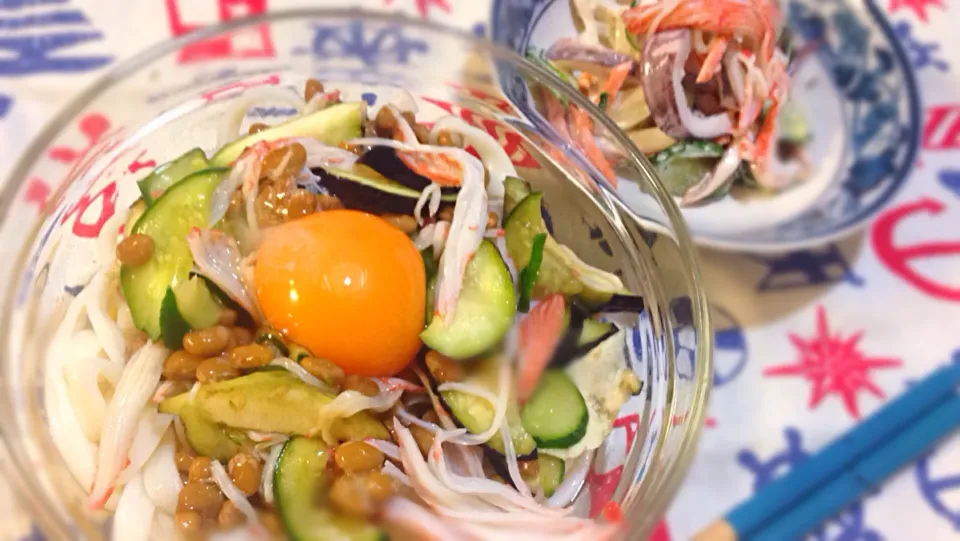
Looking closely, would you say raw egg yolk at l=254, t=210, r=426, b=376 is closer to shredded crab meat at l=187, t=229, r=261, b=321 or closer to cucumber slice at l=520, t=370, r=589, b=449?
shredded crab meat at l=187, t=229, r=261, b=321

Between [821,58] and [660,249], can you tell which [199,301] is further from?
[821,58]

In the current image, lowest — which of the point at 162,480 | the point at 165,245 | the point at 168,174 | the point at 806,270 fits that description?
the point at 162,480

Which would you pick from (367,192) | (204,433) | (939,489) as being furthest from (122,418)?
(939,489)

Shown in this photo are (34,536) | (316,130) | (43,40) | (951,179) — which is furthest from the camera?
(951,179)

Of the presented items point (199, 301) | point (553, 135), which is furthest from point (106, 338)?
point (553, 135)

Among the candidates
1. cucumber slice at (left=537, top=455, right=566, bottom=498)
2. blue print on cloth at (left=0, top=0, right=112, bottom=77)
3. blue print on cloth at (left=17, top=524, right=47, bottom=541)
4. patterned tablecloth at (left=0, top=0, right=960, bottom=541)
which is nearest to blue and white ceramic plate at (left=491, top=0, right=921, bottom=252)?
patterned tablecloth at (left=0, top=0, right=960, bottom=541)

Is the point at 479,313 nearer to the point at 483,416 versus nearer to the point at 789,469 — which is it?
the point at 483,416

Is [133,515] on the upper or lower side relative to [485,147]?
lower
